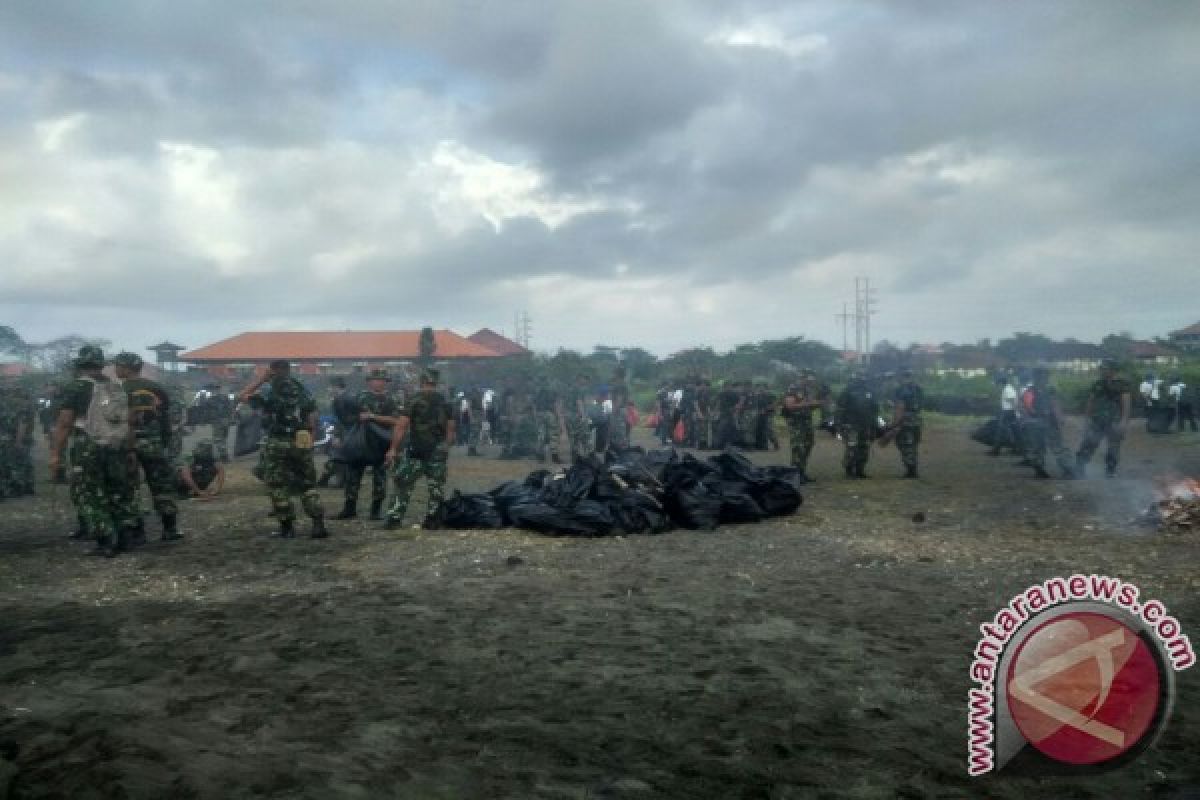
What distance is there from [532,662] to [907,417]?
1049 cm

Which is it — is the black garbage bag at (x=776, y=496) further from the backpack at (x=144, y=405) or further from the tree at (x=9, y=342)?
the tree at (x=9, y=342)

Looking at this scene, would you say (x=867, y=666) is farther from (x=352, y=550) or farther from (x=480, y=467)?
(x=480, y=467)

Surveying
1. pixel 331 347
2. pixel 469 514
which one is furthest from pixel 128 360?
pixel 331 347

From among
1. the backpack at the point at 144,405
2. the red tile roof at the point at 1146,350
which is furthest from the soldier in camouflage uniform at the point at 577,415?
the red tile roof at the point at 1146,350

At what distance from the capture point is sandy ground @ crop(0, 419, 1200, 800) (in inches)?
124

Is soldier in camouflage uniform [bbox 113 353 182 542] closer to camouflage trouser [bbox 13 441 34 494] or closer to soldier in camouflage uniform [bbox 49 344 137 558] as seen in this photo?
soldier in camouflage uniform [bbox 49 344 137 558]

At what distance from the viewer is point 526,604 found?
5816 millimetres

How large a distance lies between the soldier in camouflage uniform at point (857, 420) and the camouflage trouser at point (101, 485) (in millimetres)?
10171

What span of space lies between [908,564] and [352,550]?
524 cm

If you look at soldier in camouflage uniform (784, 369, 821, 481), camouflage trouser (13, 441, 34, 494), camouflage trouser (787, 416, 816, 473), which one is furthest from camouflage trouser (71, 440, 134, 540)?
camouflage trouser (787, 416, 816, 473)

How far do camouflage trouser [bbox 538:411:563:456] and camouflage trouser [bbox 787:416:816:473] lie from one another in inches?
239

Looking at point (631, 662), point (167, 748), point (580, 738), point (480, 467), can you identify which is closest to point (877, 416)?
point (480, 467)

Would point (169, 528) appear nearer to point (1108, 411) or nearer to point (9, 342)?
point (1108, 411)

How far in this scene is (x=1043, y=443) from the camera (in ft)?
44.7
